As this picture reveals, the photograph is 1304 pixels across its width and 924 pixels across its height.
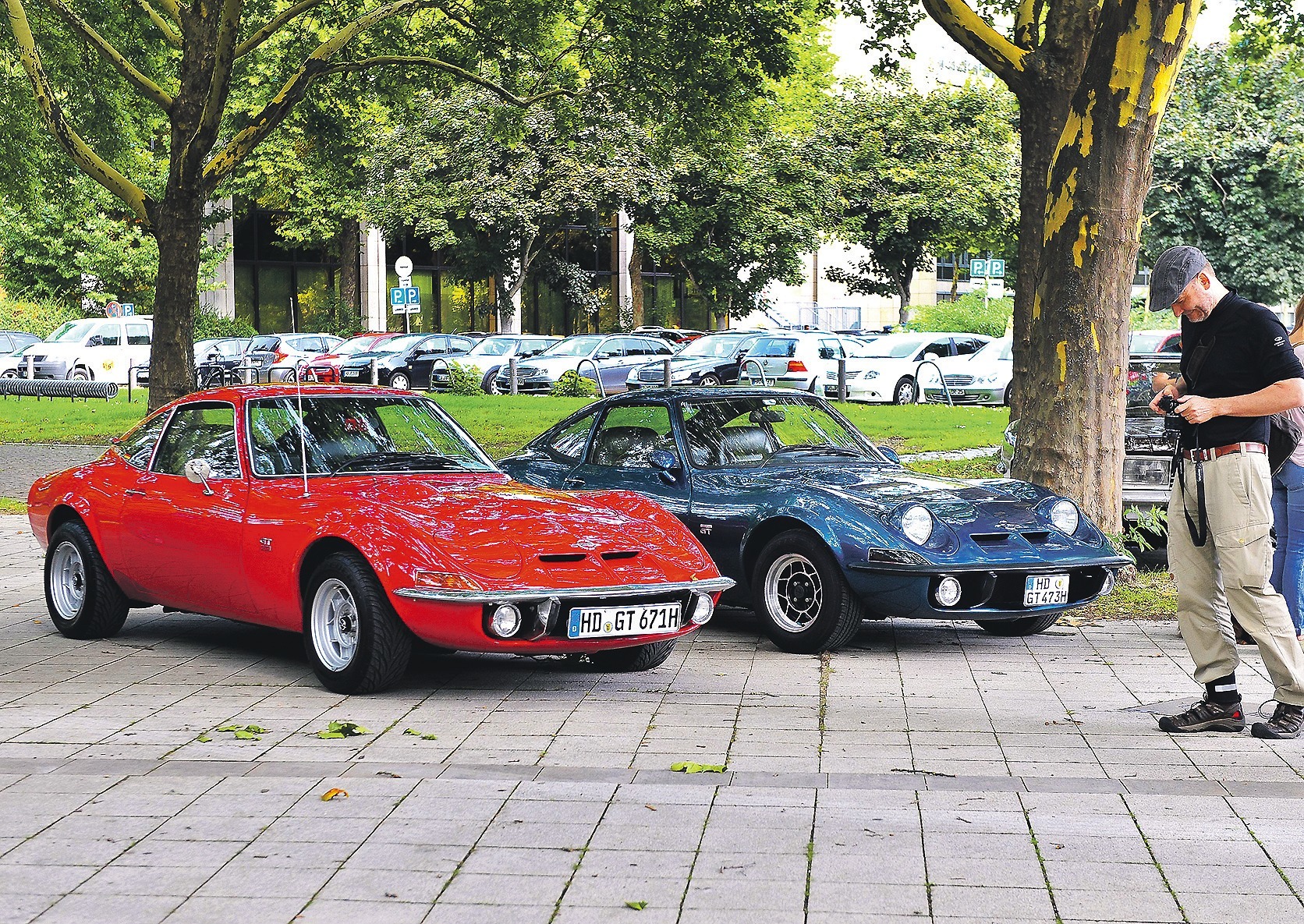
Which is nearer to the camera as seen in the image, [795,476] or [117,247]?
[795,476]

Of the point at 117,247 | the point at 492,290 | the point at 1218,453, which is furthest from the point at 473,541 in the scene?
the point at 492,290

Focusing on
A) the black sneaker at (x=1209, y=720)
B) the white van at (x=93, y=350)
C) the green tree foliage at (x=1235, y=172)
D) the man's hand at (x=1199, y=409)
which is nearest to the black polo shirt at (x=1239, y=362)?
the man's hand at (x=1199, y=409)

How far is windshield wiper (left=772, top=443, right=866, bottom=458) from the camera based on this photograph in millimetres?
9250

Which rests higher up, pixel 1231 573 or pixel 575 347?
pixel 575 347

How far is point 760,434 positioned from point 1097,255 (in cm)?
269

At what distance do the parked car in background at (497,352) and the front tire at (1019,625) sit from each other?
82.3 feet

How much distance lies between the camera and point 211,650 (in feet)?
27.5

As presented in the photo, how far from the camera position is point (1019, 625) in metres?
9.05

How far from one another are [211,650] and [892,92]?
147 feet

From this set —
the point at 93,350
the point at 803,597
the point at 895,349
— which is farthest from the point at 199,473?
the point at 93,350

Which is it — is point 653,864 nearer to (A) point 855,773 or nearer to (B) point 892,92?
(A) point 855,773

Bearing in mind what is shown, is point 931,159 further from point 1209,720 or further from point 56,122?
point 1209,720

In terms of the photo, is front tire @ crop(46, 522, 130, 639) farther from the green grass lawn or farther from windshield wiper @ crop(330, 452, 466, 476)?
the green grass lawn

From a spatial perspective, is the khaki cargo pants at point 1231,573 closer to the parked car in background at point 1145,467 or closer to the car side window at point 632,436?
the car side window at point 632,436
